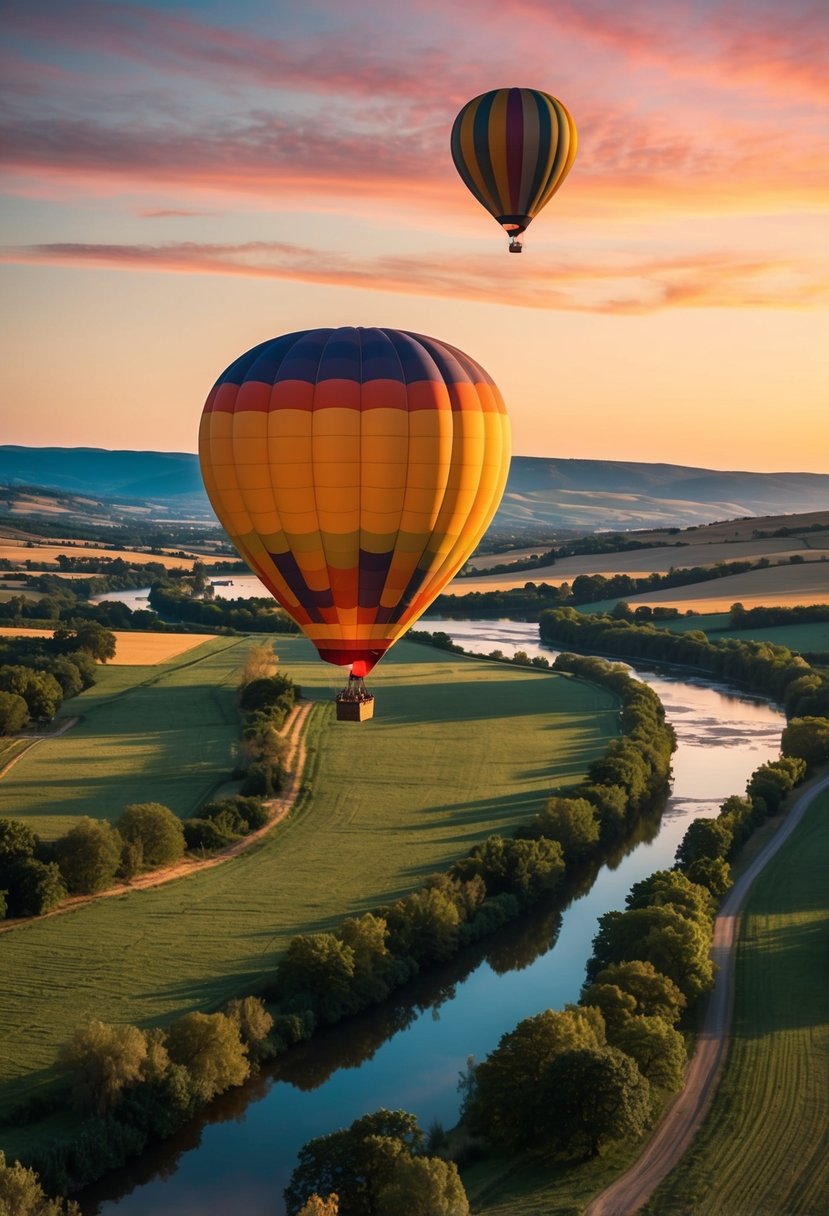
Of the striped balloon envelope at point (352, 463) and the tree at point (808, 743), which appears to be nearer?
the striped balloon envelope at point (352, 463)

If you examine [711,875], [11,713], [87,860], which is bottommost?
[87,860]

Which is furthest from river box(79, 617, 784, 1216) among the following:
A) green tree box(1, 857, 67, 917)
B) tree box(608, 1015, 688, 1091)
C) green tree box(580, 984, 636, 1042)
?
green tree box(1, 857, 67, 917)

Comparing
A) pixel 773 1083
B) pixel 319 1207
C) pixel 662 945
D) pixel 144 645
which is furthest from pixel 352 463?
pixel 144 645

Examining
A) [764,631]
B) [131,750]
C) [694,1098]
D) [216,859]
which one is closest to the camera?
[694,1098]

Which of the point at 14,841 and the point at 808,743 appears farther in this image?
the point at 808,743

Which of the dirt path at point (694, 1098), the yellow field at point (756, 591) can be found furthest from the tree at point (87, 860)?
the yellow field at point (756, 591)

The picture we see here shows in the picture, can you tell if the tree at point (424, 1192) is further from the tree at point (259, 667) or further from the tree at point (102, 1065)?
the tree at point (259, 667)

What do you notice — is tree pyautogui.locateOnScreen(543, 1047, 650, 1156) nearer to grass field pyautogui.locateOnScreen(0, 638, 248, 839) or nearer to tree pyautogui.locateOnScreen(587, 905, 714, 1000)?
tree pyautogui.locateOnScreen(587, 905, 714, 1000)

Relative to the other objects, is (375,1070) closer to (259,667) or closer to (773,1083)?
(773,1083)
